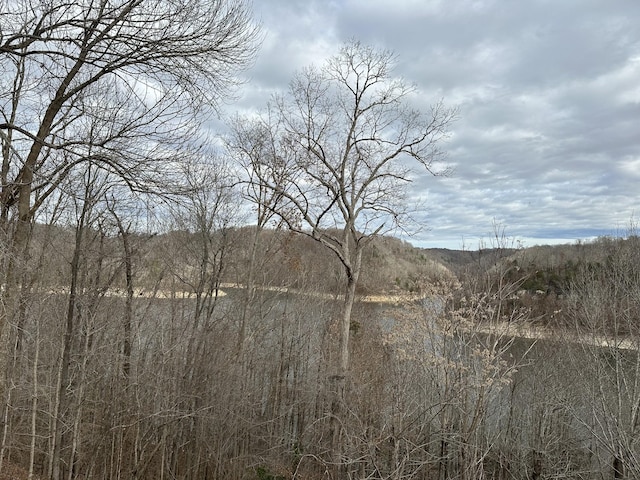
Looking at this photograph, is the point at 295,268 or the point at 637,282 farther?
the point at 295,268

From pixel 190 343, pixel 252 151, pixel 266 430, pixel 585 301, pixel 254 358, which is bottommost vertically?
pixel 266 430

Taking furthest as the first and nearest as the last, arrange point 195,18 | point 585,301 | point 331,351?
1. point 331,351
2. point 585,301
3. point 195,18

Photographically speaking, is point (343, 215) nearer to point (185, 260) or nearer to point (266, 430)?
point (185, 260)

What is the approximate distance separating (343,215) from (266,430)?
8946 mm

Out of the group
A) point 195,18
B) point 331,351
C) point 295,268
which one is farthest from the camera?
point 295,268

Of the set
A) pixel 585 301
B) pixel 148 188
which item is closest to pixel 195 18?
pixel 148 188

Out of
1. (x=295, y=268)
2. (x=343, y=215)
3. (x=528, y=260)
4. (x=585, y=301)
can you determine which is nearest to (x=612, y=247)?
(x=585, y=301)

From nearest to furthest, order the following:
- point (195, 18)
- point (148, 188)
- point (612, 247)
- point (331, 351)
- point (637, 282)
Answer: point (195, 18), point (148, 188), point (637, 282), point (612, 247), point (331, 351)

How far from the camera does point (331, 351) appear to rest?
821 inches

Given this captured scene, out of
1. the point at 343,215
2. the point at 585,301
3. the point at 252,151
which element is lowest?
the point at 585,301

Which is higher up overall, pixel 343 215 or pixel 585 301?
pixel 343 215

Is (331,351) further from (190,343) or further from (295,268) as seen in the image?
(190,343)

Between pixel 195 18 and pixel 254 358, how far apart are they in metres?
15.6

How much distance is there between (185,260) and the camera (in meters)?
17.5
